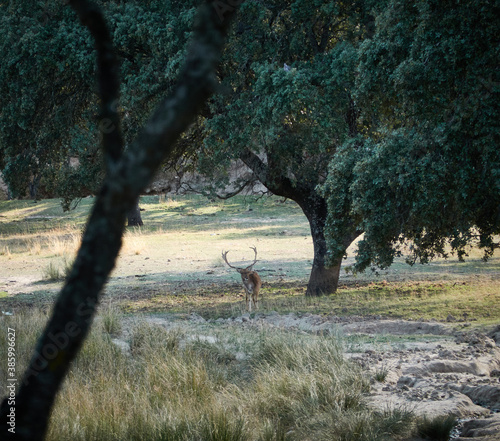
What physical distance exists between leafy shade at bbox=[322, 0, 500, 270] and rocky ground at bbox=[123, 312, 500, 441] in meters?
1.44

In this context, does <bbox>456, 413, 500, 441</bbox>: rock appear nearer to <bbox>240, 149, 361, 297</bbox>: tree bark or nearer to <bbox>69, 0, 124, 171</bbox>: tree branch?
<bbox>69, 0, 124, 171</bbox>: tree branch

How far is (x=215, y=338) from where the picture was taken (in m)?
9.08

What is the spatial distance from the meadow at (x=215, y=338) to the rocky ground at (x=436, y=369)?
0.34 metres

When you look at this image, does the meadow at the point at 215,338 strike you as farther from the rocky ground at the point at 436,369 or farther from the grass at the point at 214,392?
the rocky ground at the point at 436,369

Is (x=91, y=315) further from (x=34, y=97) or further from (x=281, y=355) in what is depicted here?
(x=34, y=97)

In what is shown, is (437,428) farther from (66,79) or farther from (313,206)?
(66,79)

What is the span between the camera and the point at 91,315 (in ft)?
7.47

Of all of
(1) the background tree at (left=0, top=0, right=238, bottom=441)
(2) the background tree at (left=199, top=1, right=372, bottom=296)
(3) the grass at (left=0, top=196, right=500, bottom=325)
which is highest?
(2) the background tree at (left=199, top=1, right=372, bottom=296)

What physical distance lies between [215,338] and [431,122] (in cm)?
424

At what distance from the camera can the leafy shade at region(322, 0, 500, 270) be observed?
261 inches

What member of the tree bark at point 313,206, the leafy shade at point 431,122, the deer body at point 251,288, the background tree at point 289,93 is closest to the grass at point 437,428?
the leafy shade at point 431,122

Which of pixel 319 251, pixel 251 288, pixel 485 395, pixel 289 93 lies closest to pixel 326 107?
pixel 289 93

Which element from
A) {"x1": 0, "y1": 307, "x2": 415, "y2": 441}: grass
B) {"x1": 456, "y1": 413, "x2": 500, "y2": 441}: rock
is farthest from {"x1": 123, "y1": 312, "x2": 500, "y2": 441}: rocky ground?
{"x1": 0, "y1": 307, "x2": 415, "y2": 441}: grass

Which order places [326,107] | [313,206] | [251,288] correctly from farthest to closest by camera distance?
[313,206] < [251,288] < [326,107]
